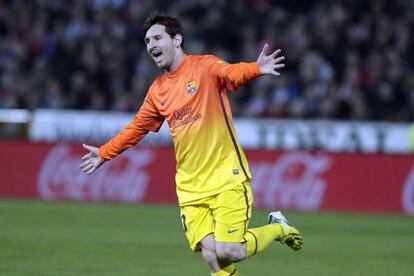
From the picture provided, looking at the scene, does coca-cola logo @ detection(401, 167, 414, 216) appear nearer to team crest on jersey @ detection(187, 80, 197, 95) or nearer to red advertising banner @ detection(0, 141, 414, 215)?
red advertising banner @ detection(0, 141, 414, 215)

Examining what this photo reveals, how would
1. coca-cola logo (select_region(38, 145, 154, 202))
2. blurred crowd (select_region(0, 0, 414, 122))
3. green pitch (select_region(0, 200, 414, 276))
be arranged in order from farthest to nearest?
blurred crowd (select_region(0, 0, 414, 122))
coca-cola logo (select_region(38, 145, 154, 202))
green pitch (select_region(0, 200, 414, 276))

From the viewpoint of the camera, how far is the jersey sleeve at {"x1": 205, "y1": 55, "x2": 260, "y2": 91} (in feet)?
24.0

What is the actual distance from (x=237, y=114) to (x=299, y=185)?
2.50m

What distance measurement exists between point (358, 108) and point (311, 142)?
1.17 meters

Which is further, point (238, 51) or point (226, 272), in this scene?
point (238, 51)

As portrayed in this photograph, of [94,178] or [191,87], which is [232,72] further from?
[94,178]

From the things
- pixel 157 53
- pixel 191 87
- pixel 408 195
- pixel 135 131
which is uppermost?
pixel 157 53

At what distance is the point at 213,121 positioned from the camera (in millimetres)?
7812

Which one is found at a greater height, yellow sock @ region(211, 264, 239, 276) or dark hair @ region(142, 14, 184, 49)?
dark hair @ region(142, 14, 184, 49)

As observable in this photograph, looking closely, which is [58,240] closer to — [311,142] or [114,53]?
[311,142]

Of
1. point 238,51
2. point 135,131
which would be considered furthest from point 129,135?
point 238,51

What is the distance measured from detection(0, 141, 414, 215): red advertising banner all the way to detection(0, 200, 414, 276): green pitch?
0.74 m

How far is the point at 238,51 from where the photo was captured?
21094 mm

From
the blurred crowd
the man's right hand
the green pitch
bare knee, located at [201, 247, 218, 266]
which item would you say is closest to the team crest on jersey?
the man's right hand
